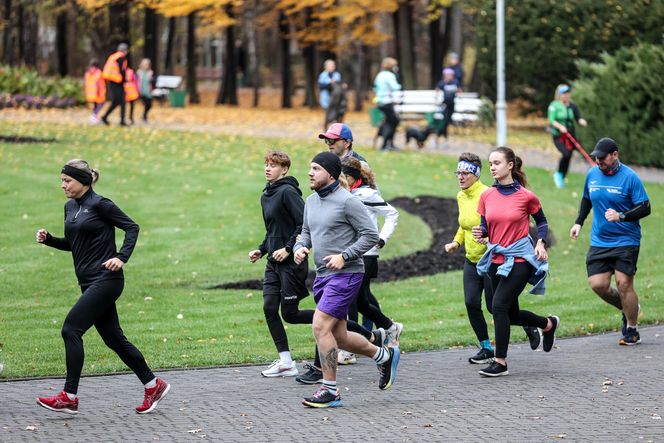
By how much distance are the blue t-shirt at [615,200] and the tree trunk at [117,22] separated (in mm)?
35069

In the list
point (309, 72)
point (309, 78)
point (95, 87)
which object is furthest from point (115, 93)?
point (309, 72)

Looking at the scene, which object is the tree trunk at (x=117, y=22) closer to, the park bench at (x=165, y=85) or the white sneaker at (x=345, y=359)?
the park bench at (x=165, y=85)

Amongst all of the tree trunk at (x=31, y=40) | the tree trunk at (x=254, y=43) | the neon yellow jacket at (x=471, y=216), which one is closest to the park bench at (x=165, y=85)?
the tree trunk at (x=254, y=43)

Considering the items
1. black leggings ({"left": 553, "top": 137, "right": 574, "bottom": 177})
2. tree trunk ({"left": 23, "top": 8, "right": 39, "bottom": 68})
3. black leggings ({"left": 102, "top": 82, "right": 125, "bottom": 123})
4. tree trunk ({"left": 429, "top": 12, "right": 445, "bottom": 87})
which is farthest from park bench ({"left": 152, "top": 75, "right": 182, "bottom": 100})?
black leggings ({"left": 553, "top": 137, "right": 574, "bottom": 177})

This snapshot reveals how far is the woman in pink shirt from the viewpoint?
9.77 meters

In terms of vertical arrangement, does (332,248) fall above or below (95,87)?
below

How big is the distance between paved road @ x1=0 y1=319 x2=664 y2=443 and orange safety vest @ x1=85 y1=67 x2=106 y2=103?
2372cm

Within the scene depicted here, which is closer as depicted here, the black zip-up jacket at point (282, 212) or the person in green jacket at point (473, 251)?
the black zip-up jacket at point (282, 212)

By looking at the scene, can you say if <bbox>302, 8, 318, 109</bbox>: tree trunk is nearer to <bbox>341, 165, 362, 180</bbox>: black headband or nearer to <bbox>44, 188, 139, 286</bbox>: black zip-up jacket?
<bbox>341, 165, 362, 180</bbox>: black headband

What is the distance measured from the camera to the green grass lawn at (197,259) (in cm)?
1177

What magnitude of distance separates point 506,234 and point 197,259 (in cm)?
785

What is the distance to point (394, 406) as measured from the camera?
8836 mm

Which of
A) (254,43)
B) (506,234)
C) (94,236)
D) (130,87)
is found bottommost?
(506,234)

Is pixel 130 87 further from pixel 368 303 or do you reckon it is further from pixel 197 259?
pixel 368 303
